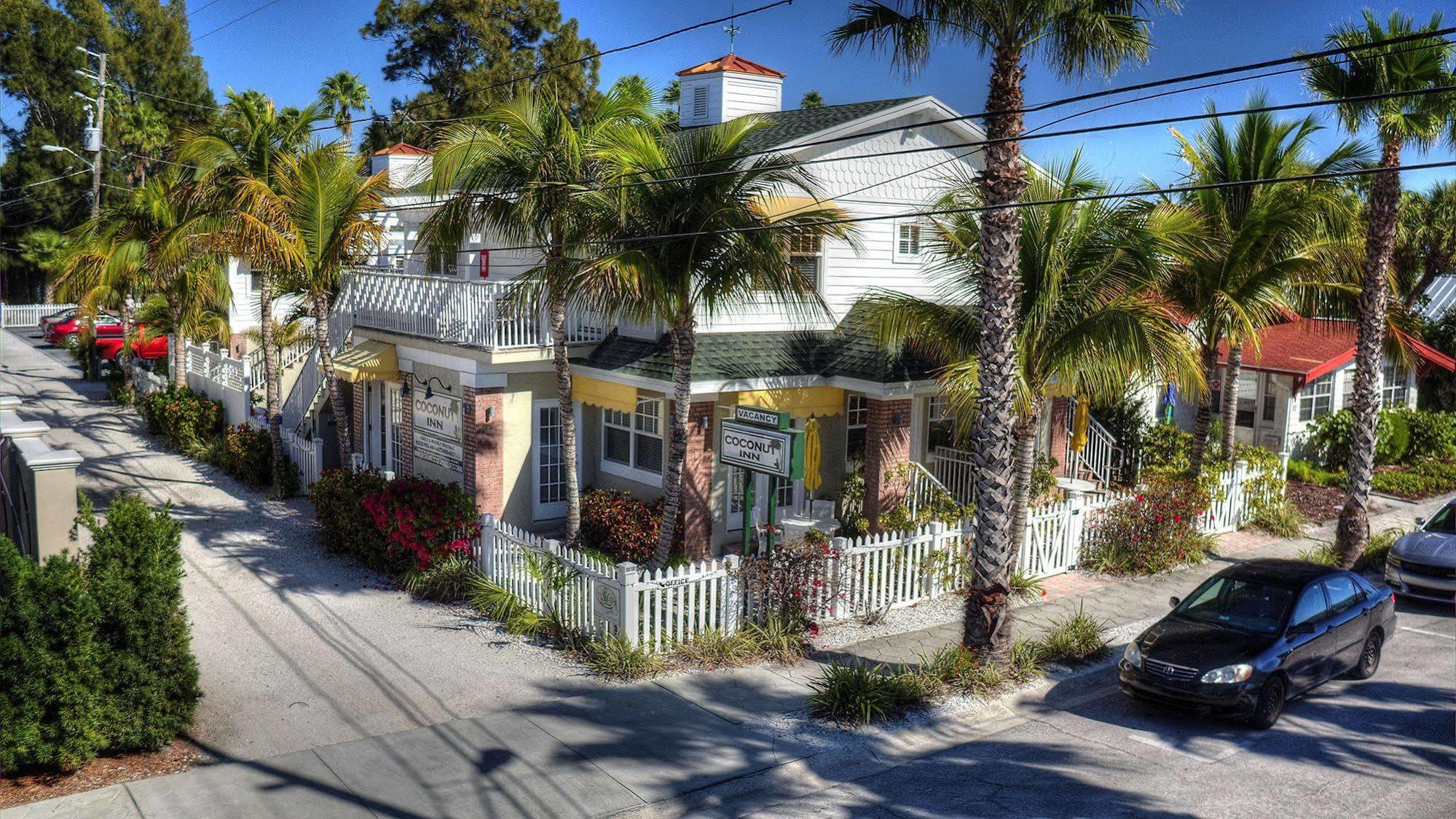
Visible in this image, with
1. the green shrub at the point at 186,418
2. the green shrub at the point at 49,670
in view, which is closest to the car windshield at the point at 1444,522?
the green shrub at the point at 49,670

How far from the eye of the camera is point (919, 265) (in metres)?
18.8

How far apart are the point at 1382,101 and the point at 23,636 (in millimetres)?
15870

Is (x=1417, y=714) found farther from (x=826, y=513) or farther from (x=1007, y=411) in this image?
(x=826, y=513)

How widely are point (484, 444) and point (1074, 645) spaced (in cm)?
860

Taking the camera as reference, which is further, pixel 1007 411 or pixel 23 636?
pixel 1007 411

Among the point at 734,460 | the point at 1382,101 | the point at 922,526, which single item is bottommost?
the point at 922,526

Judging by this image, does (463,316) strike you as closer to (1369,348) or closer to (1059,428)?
(1059,428)

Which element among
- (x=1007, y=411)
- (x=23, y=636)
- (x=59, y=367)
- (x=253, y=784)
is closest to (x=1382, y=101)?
(x=1007, y=411)

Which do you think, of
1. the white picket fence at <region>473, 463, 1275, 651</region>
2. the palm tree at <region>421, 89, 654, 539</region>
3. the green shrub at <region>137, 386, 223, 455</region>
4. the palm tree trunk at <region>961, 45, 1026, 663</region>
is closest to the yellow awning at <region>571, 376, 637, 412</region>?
the palm tree at <region>421, 89, 654, 539</region>

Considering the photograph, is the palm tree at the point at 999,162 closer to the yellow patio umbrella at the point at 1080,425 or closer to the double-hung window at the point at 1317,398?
the yellow patio umbrella at the point at 1080,425

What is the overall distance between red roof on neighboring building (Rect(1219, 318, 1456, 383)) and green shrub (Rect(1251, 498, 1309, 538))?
3514 millimetres

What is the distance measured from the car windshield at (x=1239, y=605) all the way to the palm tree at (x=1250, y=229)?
4.59 m

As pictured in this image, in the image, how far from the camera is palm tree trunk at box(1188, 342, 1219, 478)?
16750 millimetres

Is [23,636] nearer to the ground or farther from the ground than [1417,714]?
farther from the ground
